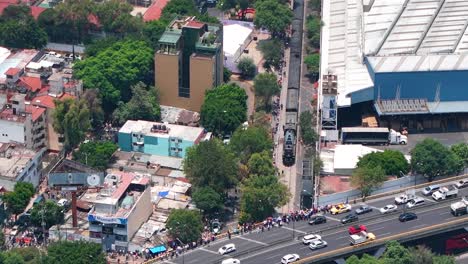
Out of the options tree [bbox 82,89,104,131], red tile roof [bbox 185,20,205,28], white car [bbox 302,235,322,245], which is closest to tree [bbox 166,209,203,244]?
white car [bbox 302,235,322,245]

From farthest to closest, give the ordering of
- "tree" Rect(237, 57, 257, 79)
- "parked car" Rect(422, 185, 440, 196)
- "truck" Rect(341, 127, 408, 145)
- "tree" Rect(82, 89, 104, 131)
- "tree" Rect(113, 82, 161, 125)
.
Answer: "tree" Rect(237, 57, 257, 79), "tree" Rect(113, 82, 161, 125), "tree" Rect(82, 89, 104, 131), "truck" Rect(341, 127, 408, 145), "parked car" Rect(422, 185, 440, 196)

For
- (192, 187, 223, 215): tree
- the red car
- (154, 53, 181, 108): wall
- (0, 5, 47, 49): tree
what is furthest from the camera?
(0, 5, 47, 49): tree

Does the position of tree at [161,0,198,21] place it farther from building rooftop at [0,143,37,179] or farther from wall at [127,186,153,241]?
wall at [127,186,153,241]

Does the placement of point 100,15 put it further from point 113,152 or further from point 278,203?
point 278,203

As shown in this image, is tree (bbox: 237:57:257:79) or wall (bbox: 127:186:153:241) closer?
wall (bbox: 127:186:153:241)

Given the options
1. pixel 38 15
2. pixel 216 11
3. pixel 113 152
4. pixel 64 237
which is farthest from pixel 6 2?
pixel 64 237

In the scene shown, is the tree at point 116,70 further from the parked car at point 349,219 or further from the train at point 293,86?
the parked car at point 349,219

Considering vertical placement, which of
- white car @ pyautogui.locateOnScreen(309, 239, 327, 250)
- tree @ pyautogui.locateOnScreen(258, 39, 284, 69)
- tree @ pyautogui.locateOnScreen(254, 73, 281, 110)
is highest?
tree @ pyautogui.locateOnScreen(258, 39, 284, 69)
